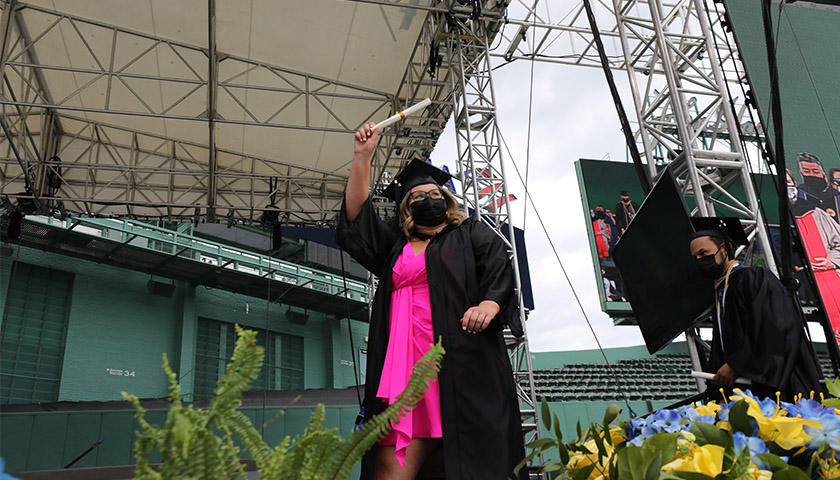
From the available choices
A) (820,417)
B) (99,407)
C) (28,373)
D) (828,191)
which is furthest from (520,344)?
(828,191)

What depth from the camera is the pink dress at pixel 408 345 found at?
5.38 feet

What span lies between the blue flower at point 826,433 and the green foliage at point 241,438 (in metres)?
0.44

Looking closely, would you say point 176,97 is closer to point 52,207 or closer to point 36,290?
point 52,207

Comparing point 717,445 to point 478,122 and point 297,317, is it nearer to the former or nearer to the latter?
point 478,122

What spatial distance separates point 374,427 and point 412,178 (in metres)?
1.65

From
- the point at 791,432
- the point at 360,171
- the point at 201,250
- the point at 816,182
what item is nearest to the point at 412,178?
the point at 360,171

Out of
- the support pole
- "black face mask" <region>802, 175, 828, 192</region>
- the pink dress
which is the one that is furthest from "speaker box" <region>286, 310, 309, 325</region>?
the pink dress

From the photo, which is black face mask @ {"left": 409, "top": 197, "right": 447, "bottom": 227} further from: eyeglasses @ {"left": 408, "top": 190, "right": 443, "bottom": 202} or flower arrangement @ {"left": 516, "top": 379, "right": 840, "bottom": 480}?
flower arrangement @ {"left": 516, "top": 379, "right": 840, "bottom": 480}

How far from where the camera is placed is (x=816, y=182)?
15.8 m

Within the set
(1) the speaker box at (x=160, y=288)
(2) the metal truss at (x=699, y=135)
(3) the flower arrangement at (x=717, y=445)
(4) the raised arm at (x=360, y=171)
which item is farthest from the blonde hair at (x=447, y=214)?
(1) the speaker box at (x=160, y=288)

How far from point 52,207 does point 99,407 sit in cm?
420

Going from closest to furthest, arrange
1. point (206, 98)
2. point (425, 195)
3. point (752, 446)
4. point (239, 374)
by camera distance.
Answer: point (239, 374)
point (752, 446)
point (425, 195)
point (206, 98)

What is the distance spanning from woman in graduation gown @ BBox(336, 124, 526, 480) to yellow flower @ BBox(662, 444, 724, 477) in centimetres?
100

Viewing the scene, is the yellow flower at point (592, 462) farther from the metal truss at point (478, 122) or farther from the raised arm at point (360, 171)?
the metal truss at point (478, 122)
